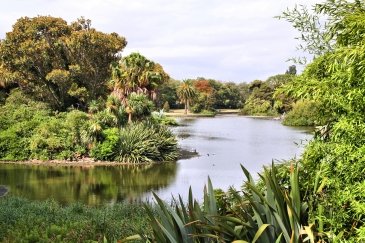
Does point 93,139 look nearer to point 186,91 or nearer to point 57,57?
point 57,57

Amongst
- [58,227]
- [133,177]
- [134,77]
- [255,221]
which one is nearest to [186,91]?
[134,77]

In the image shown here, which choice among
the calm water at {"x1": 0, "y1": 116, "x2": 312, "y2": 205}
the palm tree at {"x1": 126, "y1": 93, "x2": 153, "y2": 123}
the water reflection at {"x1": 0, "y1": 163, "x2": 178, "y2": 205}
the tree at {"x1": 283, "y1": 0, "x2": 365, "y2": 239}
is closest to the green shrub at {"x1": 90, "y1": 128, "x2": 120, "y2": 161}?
the water reflection at {"x1": 0, "y1": 163, "x2": 178, "y2": 205}

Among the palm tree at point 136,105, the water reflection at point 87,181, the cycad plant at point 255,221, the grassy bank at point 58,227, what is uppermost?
the palm tree at point 136,105

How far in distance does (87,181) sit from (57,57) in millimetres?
17384

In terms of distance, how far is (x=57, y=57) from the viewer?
34.4 m

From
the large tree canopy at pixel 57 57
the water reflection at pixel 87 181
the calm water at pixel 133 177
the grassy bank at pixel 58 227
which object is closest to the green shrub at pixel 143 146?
the calm water at pixel 133 177

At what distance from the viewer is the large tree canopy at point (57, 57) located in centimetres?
3281

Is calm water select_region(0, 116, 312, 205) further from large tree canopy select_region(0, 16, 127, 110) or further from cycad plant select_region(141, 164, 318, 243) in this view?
large tree canopy select_region(0, 16, 127, 110)

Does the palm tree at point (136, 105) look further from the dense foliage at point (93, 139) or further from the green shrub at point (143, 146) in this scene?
the green shrub at point (143, 146)

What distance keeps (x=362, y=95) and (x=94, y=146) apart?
23705 millimetres

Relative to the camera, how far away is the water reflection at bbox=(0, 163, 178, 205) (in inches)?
650

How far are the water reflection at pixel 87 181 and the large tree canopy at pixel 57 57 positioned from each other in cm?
1112

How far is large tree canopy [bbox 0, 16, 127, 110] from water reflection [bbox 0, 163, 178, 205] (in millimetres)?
11124

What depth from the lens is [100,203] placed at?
49.3ft
